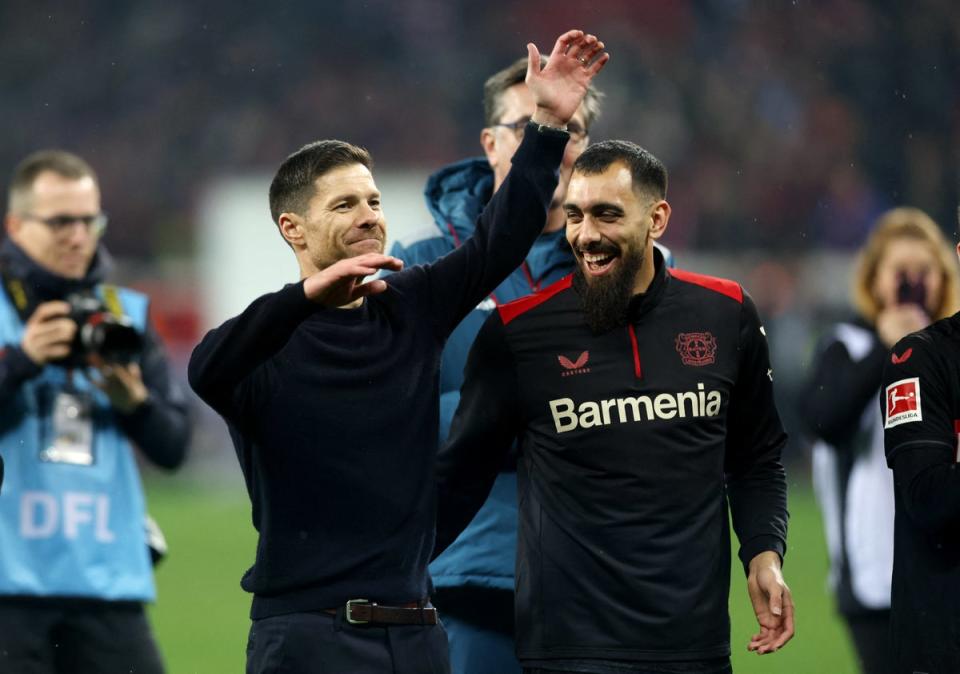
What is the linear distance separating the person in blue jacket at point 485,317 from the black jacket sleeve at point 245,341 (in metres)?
0.95

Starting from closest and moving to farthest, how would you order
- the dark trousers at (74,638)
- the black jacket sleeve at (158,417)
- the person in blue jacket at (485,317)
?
the person in blue jacket at (485,317) → the dark trousers at (74,638) → the black jacket sleeve at (158,417)

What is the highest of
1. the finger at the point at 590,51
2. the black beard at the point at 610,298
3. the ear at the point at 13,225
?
the ear at the point at 13,225

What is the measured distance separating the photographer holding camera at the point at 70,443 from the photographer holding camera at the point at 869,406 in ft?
6.99

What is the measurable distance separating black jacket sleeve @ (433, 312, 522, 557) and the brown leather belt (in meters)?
0.41

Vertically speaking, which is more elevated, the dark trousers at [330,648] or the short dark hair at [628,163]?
the short dark hair at [628,163]

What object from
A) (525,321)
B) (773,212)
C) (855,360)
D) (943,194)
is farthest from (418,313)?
(773,212)

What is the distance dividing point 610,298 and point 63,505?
2057mm

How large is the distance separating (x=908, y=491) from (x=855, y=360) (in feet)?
6.98

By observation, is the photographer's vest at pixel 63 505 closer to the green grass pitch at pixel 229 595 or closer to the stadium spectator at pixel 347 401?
the stadium spectator at pixel 347 401

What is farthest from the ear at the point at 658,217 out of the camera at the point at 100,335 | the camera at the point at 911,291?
the camera at the point at 911,291

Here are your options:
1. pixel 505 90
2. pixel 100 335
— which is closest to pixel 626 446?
pixel 505 90

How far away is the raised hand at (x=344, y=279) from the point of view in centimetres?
315

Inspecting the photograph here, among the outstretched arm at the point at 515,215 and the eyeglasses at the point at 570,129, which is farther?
the eyeglasses at the point at 570,129

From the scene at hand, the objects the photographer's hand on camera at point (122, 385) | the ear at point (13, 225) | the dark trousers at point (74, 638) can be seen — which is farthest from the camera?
the ear at point (13, 225)
